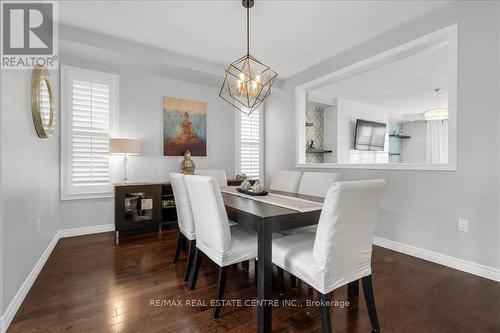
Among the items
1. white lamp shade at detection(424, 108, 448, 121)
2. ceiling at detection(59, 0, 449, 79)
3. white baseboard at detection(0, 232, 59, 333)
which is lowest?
white baseboard at detection(0, 232, 59, 333)

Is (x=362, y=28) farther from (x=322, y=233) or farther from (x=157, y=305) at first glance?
(x=157, y=305)

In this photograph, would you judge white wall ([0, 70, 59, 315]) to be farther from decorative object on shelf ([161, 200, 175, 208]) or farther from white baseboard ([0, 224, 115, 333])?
decorative object on shelf ([161, 200, 175, 208])

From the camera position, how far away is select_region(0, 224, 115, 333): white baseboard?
151 cm

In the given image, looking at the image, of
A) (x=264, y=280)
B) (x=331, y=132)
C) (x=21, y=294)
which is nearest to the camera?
(x=264, y=280)

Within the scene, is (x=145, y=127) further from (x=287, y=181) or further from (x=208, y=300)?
(x=208, y=300)

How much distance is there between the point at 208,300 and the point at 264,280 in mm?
633

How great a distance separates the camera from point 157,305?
1.74 meters

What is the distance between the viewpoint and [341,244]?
51.7 inches

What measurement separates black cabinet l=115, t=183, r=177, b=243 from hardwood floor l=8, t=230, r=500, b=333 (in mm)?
702

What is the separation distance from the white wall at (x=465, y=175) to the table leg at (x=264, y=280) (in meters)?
2.12

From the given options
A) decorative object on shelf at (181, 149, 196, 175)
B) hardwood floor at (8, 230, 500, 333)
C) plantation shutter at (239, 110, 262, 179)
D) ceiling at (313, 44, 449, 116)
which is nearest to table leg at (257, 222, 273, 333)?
hardwood floor at (8, 230, 500, 333)

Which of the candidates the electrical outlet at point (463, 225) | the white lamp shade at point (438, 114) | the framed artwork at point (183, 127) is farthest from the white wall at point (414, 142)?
the framed artwork at point (183, 127)

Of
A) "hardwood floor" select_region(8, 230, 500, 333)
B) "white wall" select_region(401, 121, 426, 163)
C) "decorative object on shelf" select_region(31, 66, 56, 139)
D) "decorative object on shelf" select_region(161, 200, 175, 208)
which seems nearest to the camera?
"hardwood floor" select_region(8, 230, 500, 333)

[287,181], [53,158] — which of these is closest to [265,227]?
[287,181]
